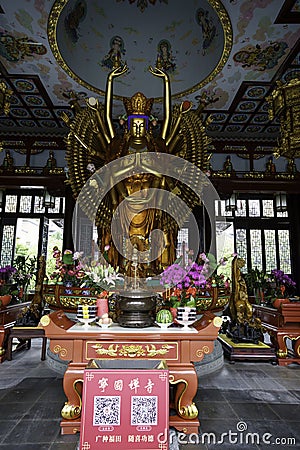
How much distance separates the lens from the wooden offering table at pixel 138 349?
2.27m

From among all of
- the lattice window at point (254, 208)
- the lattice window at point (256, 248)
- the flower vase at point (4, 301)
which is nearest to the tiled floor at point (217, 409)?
the flower vase at point (4, 301)

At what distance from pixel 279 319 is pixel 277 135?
→ 5182 mm

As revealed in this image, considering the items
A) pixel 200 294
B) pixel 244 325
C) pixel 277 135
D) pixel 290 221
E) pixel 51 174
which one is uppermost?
pixel 277 135

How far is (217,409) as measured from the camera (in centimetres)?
258

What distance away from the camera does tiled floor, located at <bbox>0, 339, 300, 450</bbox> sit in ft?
6.86

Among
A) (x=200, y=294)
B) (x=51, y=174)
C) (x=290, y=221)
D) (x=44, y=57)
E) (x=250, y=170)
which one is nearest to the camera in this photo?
(x=200, y=294)

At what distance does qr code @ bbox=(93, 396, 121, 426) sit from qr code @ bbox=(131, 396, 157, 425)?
88 mm

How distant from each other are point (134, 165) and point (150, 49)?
110 inches

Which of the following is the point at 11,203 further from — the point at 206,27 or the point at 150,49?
the point at 206,27

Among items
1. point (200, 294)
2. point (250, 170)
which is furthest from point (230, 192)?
point (200, 294)

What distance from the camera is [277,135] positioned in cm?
791

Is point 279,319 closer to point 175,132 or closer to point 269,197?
point 175,132

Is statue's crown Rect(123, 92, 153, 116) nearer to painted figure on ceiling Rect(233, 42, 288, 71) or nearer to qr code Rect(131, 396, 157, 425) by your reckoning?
painted figure on ceiling Rect(233, 42, 288, 71)

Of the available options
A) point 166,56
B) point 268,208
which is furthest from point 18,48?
point 268,208
